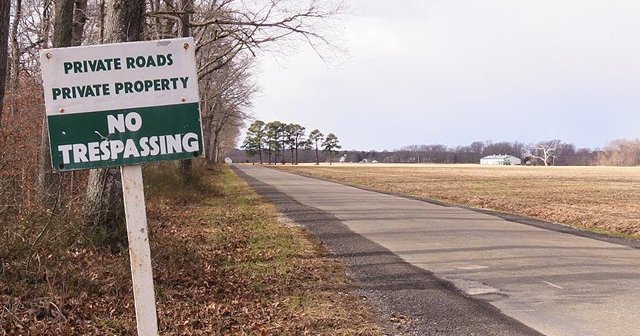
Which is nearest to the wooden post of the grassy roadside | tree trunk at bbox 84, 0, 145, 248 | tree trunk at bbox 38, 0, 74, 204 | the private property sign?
the private property sign

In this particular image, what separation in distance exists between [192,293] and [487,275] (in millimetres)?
4069

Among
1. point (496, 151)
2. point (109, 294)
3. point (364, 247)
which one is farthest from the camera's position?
point (496, 151)

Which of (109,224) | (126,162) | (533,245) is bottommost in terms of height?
(533,245)

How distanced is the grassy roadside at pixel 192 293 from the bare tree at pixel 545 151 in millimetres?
178219

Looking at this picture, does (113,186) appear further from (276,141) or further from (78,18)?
(276,141)

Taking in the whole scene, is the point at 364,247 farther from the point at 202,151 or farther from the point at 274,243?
the point at 202,151

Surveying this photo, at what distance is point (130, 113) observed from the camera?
3264mm

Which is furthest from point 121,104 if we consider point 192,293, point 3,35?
point 192,293

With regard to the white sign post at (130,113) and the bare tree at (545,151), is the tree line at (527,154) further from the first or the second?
the white sign post at (130,113)

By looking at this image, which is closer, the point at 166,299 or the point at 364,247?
the point at 166,299

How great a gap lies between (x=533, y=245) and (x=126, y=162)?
874 centimetres

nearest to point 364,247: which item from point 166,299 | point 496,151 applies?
point 166,299

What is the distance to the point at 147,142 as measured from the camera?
10.8ft

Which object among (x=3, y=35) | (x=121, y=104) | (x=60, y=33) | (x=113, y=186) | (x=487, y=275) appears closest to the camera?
(x=121, y=104)
